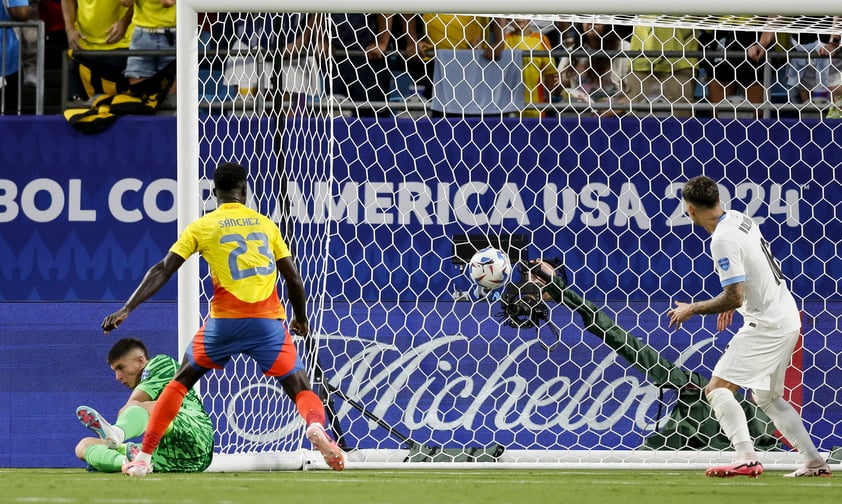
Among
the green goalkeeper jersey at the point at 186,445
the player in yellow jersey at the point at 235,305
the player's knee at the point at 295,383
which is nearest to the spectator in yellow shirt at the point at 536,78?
the player in yellow jersey at the point at 235,305

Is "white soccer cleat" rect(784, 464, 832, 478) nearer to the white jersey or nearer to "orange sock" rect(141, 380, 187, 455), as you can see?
the white jersey

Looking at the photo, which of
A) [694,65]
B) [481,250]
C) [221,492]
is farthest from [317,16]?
[221,492]

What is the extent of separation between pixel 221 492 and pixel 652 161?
14.5ft

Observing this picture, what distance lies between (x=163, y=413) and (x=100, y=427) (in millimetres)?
570

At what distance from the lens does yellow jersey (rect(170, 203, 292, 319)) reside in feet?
20.1

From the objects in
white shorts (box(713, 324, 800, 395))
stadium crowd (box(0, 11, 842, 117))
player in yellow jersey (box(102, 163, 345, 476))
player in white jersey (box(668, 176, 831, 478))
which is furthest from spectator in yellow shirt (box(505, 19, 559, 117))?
player in yellow jersey (box(102, 163, 345, 476))

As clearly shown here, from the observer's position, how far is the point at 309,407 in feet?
20.1

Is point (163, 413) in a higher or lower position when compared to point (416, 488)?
higher

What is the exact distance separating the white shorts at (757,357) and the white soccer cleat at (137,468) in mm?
2784

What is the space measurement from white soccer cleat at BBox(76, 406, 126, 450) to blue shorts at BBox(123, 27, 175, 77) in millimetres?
3179

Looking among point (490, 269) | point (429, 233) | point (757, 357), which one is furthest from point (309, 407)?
point (429, 233)

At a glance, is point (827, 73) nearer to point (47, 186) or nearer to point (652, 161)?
point (652, 161)

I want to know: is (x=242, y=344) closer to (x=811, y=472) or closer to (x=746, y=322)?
(x=746, y=322)

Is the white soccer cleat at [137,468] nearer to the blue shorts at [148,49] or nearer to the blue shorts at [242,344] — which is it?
the blue shorts at [242,344]
